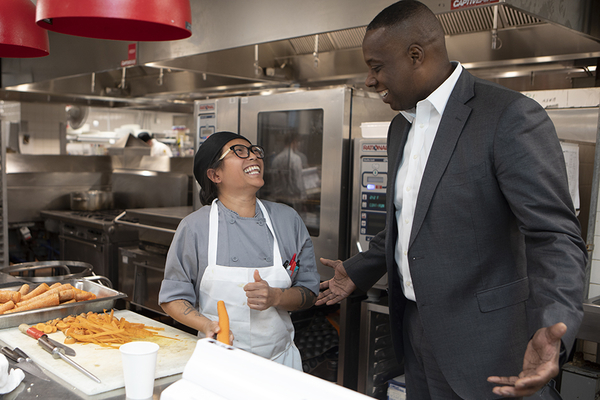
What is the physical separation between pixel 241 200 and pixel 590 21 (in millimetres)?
2119

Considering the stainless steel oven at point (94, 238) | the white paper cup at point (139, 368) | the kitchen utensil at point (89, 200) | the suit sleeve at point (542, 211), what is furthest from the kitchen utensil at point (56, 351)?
the kitchen utensil at point (89, 200)

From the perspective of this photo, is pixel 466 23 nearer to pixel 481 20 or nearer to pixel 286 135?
pixel 481 20

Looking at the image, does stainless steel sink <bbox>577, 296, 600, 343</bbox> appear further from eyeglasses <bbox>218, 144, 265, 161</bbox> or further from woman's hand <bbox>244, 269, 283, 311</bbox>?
eyeglasses <bbox>218, 144, 265, 161</bbox>

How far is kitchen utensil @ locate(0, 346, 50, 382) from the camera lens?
146cm

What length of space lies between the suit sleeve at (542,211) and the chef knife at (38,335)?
127cm

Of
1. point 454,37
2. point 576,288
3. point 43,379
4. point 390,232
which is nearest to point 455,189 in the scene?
point 390,232

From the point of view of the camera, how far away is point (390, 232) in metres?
1.57

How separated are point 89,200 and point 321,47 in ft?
10.8

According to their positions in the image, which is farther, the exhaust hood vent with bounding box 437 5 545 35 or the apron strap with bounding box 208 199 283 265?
the exhaust hood vent with bounding box 437 5 545 35

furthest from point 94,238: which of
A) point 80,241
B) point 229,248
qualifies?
point 229,248

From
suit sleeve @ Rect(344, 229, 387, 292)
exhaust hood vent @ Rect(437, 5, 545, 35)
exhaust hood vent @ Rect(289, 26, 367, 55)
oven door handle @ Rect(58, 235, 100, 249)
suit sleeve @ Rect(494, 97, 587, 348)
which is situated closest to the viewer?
suit sleeve @ Rect(494, 97, 587, 348)

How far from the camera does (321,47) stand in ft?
14.3

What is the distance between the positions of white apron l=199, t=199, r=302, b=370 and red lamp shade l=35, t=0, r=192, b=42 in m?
0.69

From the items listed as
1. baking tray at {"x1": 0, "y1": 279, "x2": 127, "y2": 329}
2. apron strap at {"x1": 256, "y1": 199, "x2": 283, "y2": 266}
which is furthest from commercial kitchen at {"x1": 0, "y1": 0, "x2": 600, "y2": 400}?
apron strap at {"x1": 256, "y1": 199, "x2": 283, "y2": 266}
